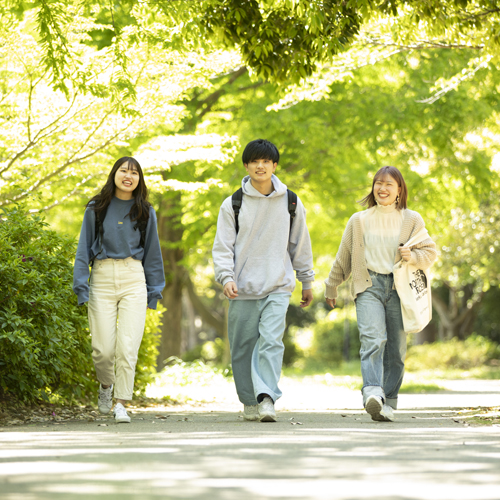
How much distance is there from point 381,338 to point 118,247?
6.92 feet

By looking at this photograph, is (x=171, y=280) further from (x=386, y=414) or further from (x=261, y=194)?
(x=386, y=414)

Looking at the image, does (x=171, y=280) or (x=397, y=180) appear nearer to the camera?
(x=397, y=180)

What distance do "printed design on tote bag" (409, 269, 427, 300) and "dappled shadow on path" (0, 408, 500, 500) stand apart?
4.16 ft

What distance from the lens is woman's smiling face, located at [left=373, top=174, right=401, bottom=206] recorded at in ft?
19.8

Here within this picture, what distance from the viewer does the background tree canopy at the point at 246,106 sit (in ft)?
22.9

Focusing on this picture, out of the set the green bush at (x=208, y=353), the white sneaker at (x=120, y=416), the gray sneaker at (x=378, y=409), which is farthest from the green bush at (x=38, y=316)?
the green bush at (x=208, y=353)

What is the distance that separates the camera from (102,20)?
13.4m

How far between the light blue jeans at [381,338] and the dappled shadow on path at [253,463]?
84cm

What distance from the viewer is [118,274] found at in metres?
5.88

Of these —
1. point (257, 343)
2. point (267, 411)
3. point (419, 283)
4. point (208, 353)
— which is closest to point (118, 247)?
point (257, 343)

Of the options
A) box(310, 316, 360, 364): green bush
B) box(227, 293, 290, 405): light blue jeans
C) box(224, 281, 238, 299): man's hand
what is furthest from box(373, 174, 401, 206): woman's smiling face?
box(310, 316, 360, 364): green bush

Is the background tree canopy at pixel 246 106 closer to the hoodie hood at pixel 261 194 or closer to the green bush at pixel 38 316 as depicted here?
the green bush at pixel 38 316

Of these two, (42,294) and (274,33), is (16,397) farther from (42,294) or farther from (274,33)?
(274,33)

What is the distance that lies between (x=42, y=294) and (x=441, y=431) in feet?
10.5
